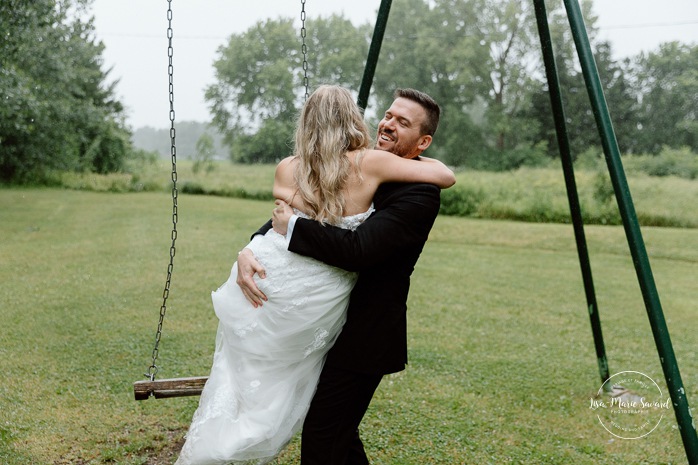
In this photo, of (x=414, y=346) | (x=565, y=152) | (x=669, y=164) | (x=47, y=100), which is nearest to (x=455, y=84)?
(x=669, y=164)

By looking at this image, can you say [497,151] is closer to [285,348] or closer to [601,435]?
→ [601,435]

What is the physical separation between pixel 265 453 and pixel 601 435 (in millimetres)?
3091

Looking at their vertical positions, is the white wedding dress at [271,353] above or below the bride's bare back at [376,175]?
below

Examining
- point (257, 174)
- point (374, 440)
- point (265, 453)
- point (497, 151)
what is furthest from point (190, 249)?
point (497, 151)

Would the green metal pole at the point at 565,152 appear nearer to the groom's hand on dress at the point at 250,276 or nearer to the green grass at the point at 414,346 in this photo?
the green grass at the point at 414,346

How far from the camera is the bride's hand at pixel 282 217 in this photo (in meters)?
2.57

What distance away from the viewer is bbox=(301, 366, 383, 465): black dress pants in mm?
2615

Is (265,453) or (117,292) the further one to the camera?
(117,292)

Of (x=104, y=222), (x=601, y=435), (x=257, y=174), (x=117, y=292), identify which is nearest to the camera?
(x=601, y=435)

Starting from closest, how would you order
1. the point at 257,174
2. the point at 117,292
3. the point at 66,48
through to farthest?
the point at 117,292
the point at 66,48
the point at 257,174

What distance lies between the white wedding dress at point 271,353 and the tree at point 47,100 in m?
10.7

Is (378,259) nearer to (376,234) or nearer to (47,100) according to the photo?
(376,234)

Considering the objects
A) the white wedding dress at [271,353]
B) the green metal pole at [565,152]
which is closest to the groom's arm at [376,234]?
the white wedding dress at [271,353]

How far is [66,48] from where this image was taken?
18734 millimetres
